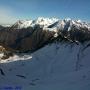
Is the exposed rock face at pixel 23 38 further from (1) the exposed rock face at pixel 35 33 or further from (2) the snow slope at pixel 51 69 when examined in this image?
(2) the snow slope at pixel 51 69

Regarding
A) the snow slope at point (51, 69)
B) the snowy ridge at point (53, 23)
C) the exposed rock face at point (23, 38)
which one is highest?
the snowy ridge at point (53, 23)

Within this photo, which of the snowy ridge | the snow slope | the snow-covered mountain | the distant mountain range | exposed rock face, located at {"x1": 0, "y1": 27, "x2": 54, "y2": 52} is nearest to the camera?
the snow slope

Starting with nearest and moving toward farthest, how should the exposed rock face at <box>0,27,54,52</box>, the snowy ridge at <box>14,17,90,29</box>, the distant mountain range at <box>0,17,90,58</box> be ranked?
the distant mountain range at <box>0,17,90,58</box> < the exposed rock face at <box>0,27,54,52</box> < the snowy ridge at <box>14,17,90,29</box>

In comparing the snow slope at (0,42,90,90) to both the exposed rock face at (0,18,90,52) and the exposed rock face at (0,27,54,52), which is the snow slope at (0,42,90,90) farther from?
the exposed rock face at (0,27,54,52)

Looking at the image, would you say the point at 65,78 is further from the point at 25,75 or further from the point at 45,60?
the point at 45,60

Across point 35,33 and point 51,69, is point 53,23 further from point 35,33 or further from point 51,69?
point 51,69

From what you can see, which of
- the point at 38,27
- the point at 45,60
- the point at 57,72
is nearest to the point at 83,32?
the point at 38,27

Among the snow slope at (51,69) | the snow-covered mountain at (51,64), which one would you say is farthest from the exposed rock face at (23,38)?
the snow slope at (51,69)

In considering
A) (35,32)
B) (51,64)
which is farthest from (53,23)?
(51,64)

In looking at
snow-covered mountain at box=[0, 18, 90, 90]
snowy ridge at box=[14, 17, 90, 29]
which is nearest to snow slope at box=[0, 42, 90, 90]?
snow-covered mountain at box=[0, 18, 90, 90]
